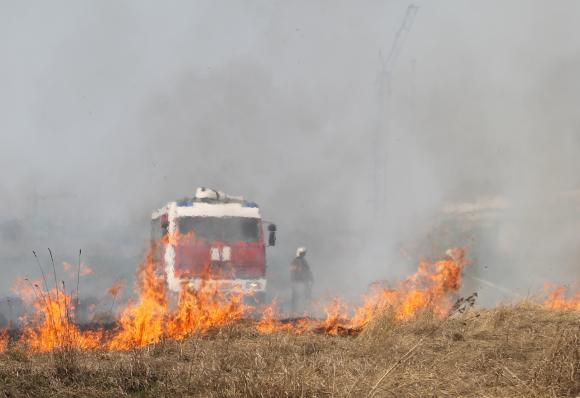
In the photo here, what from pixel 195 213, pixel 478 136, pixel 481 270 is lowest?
pixel 481 270

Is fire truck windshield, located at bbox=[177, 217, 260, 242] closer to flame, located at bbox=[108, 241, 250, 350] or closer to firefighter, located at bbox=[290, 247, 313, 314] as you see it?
firefighter, located at bbox=[290, 247, 313, 314]

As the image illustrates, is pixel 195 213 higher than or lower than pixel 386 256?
higher

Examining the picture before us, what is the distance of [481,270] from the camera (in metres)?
27.6

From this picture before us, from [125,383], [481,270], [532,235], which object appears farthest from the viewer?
[532,235]

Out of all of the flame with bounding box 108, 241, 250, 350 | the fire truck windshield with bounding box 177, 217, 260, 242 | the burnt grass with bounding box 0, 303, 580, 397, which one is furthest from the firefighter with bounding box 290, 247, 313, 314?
the burnt grass with bounding box 0, 303, 580, 397

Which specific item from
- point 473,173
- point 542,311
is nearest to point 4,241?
point 542,311

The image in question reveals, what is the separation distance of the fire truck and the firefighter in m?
2.07

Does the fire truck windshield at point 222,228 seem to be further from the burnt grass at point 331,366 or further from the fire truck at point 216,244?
the burnt grass at point 331,366

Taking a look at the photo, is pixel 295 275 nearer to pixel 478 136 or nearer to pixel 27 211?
pixel 27 211

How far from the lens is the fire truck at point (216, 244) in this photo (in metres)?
15.5

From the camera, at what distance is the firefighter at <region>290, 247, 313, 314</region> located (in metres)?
18.4

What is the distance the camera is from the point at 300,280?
18.4 meters

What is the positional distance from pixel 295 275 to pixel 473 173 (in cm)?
3419

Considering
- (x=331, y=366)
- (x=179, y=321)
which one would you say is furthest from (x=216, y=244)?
(x=331, y=366)
